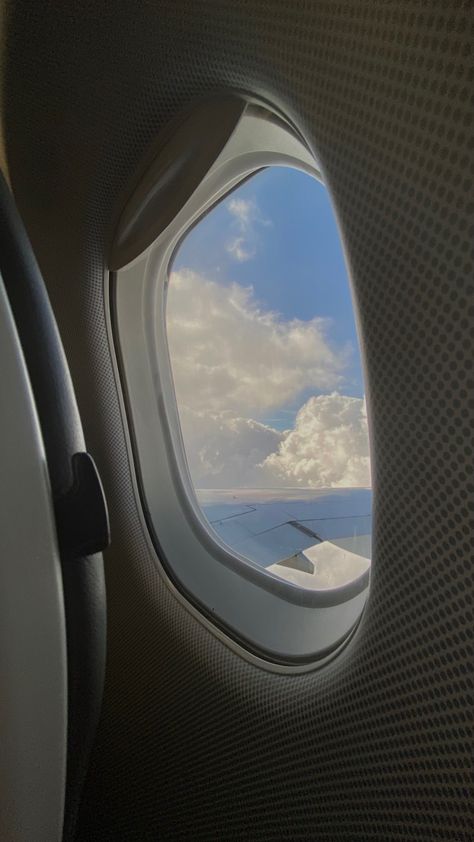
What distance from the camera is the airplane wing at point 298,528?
64.2 inches

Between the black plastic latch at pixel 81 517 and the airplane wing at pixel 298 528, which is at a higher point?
the black plastic latch at pixel 81 517

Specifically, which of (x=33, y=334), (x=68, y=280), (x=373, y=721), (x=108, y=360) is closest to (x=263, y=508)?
(x=108, y=360)

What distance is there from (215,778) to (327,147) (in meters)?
1.09

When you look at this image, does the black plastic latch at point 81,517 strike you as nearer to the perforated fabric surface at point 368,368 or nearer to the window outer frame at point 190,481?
the perforated fabric surface at point 368,368

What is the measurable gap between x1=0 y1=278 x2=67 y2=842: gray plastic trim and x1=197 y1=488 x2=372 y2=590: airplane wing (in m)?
0.84

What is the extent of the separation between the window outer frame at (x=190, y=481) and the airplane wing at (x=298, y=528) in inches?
3.5

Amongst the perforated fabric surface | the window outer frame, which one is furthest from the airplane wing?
the perforated fabric surface

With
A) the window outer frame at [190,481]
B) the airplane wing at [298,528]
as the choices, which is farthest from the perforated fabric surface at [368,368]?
the airplane wing at [298,528]

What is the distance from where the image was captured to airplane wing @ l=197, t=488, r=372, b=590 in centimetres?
163

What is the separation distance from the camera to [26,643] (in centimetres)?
53

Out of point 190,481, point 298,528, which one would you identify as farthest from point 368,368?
point 298,528

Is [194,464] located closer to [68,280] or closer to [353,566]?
[353,566]

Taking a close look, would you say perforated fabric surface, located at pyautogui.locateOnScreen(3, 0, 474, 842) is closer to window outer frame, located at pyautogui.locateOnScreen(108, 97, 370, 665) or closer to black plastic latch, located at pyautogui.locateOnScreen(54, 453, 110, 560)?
window outer frame, located at pyautogui.locateOnScreen(108, 97, 370, 665)

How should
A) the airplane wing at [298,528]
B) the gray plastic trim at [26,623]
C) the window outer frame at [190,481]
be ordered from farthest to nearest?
the airplane wing at [298,528] → the window outer frame at [190,481] → the gray plastic trim at [26,623]
